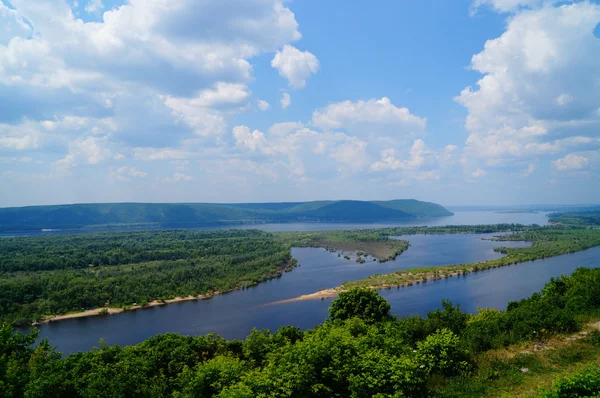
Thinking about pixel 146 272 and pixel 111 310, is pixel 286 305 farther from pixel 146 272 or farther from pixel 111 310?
pixel 146 272

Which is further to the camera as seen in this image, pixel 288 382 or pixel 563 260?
pixel 563 260

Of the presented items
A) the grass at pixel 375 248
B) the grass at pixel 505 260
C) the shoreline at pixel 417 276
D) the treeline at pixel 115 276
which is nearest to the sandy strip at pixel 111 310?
the treeline at pixel 115 276

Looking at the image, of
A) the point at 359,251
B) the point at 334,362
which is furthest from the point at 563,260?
the point at 334,362

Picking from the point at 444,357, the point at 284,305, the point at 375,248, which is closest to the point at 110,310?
the point at 284,305

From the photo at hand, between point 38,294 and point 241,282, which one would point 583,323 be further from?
point 38,294

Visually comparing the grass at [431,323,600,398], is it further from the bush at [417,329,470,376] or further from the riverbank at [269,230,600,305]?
the riverbank at [269,230,600,305]

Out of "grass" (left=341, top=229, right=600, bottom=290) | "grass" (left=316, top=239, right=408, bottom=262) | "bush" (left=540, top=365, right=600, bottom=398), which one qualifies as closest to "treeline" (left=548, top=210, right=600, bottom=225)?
"grass" (left=341, top=229, right=600, bottom=290)
